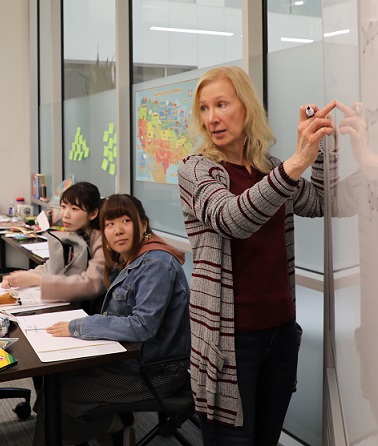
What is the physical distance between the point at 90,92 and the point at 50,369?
3.26 metres

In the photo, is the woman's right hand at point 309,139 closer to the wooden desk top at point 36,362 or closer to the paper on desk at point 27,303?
the wooden desk top at point 36,362

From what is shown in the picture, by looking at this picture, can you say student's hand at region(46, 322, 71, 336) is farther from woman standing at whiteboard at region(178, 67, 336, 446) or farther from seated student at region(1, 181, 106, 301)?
woman standing at whiteboard at region(178, 67, 336, 446)

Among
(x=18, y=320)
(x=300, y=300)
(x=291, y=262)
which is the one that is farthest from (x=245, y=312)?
(x=18, y=320)

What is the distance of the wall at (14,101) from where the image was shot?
595 cm

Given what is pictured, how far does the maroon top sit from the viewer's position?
5.03ft

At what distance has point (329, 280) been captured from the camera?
1.60 metres

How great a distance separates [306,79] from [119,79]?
1.83 metres

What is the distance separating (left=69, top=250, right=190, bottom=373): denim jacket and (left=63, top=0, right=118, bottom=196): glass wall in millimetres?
1921

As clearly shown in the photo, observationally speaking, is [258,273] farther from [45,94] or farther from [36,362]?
[45,94]

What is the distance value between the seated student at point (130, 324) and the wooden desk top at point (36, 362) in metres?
0.10

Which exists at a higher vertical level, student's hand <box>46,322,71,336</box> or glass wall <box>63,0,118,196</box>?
glass wall <box>63,0,118,196</box>

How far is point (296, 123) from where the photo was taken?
229cm

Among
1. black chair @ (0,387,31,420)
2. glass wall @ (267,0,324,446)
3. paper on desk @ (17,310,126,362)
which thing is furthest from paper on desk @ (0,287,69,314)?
glass wall @ (267,0,324,446)

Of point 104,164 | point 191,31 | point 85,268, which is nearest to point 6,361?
point 85,268
